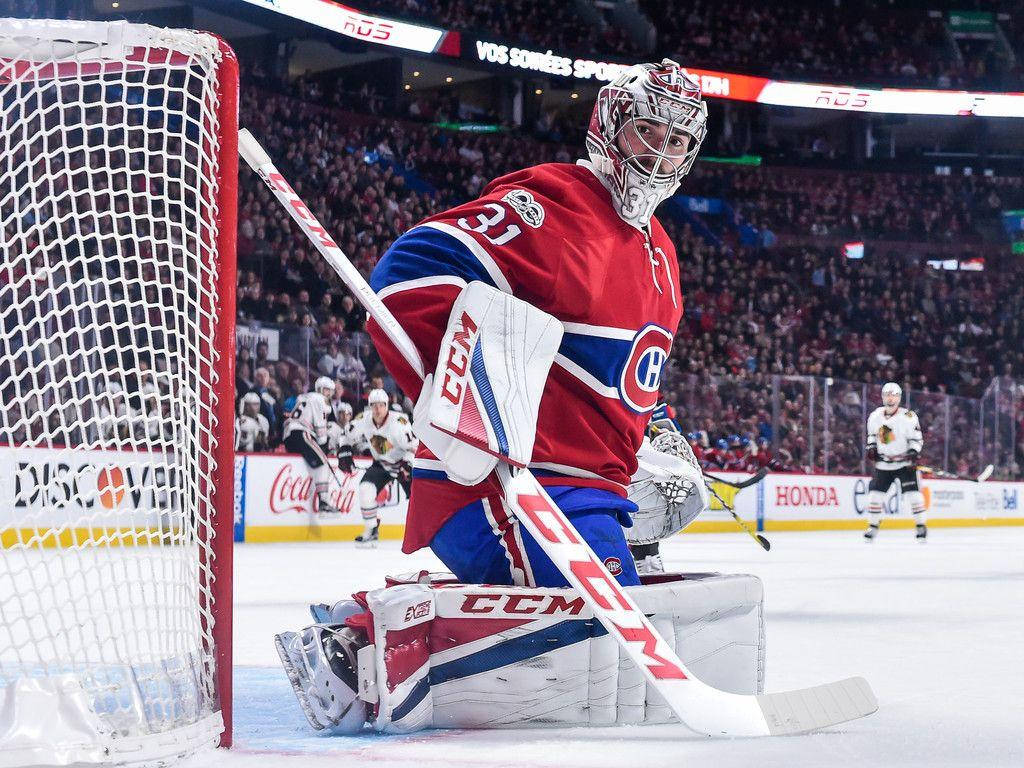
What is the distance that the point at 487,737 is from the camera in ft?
6.73

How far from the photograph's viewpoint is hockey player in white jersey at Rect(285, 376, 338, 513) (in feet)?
32.6

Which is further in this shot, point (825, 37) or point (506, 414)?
point (825, 37)

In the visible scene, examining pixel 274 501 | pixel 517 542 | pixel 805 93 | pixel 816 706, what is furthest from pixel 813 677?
pixel 805 93

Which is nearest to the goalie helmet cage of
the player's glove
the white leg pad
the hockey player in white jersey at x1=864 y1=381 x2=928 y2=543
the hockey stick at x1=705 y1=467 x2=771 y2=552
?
the hockey stick at x1=705 y1=467 x2=771 y2=552

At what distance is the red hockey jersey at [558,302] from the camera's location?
7.63ft

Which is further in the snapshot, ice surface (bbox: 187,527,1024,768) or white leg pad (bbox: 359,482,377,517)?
white leg pad (bbox: 359,482,377,517)

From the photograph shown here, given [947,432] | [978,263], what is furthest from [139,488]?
[978,263]

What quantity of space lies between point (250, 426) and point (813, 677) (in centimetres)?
757

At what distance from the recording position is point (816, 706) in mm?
2086

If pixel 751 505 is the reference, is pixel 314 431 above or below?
above

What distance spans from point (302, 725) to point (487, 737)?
1.15 ft

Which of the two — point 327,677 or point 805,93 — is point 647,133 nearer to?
point 327,677

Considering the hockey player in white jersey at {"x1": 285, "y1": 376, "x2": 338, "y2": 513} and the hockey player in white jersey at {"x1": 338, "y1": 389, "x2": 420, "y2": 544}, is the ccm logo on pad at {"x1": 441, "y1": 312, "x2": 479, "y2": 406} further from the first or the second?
the hockey player in white jersey at {"x1": 285, "y1": 376, "x2": 338, "y2": 513}

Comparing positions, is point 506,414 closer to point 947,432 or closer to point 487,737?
point 487,737
